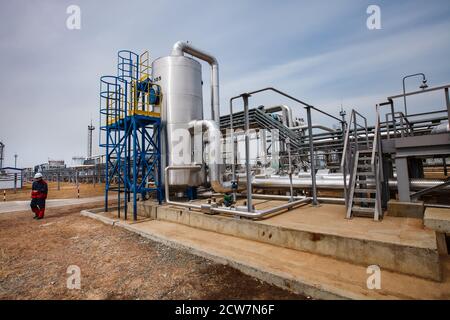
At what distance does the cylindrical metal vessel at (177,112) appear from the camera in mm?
8852

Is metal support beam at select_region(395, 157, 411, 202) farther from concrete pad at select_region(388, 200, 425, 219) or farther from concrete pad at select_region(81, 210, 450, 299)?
concrete pad at select_region(81, 210, 450, 299)

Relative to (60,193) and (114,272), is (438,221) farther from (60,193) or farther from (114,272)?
(60,193)

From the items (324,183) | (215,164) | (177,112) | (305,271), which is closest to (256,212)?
(305,271)

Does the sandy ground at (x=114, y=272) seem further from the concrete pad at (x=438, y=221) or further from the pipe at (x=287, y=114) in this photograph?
the pipe at (x=287, y=114)

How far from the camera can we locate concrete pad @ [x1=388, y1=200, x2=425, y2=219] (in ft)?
15.6

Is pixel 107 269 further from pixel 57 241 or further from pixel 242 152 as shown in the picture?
pixel 242 152

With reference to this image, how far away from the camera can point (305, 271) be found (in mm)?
3395

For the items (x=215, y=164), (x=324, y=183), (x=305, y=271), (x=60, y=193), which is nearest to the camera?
(x=305, y=271)

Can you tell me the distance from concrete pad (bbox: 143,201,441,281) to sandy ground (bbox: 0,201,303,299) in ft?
3.97

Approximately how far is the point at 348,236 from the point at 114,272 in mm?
4040

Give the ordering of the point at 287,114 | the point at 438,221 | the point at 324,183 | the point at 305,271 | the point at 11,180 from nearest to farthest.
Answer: the point at 305,271 → the point at 438,221 → the point at 324,183 → the point at 287,114 → the point at 11,180

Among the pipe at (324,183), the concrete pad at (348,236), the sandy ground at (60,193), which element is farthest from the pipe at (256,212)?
the sandy ground at (60,193)
